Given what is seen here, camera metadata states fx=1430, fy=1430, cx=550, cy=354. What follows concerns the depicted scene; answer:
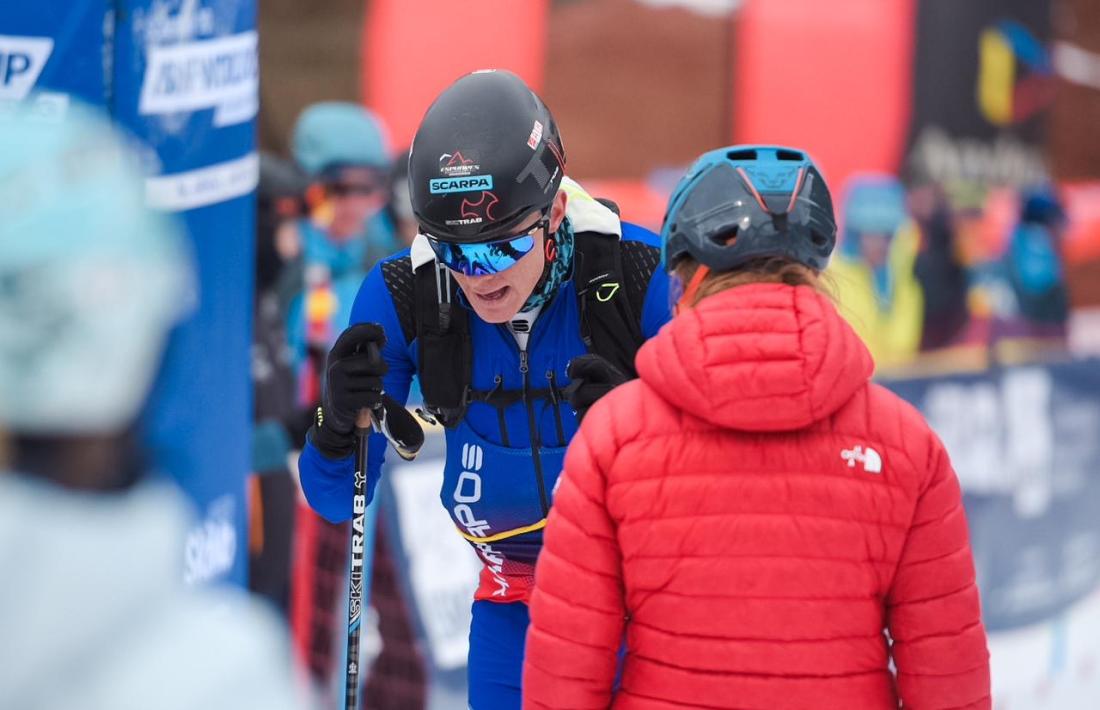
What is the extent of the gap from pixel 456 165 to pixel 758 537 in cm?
114

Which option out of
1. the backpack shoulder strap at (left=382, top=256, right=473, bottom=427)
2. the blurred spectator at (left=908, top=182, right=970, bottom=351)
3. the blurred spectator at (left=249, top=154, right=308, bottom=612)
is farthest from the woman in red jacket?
the blurred spectator at (left=908, top=182, right=970, bottom=351)

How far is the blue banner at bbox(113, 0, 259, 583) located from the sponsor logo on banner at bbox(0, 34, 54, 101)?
246 mm

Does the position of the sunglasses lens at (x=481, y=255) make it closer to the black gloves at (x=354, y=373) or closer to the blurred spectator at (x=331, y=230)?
the black gloves at (x=354, y=373)

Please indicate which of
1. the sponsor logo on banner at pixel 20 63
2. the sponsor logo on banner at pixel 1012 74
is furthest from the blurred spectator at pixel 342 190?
the sponsor logo on banner at pixel 1012 74

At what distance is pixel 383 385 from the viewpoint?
3482 mm

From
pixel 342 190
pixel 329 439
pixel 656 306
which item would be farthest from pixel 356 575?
pixel 342 190

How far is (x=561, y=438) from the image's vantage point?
346 centimetres

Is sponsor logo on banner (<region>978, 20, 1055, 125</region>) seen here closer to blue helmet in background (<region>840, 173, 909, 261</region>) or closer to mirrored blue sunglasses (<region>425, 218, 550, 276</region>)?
blue helmet in background (<region>840, 173, 909, 261</region>)

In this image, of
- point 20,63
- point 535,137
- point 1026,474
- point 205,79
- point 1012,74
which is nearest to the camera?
point 535,137

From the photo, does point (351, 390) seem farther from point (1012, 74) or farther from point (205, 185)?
point (1012, 74)

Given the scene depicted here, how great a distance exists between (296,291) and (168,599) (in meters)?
5.63

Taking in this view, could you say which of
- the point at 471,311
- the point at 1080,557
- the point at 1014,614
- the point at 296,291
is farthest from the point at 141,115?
the point at 1080,557

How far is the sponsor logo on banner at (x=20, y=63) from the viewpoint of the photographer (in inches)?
159

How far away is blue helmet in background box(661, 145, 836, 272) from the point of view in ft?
8.59
